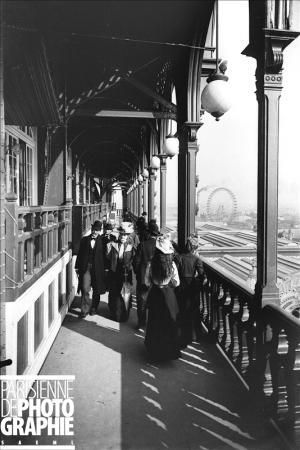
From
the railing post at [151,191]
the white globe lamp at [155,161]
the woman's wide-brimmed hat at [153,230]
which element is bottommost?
the woman's wide-brimmed hat at [153,230]

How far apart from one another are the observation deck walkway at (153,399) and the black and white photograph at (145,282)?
2 centimetres

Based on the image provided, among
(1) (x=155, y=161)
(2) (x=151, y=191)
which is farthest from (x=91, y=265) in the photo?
(2) (x=151, y=191)

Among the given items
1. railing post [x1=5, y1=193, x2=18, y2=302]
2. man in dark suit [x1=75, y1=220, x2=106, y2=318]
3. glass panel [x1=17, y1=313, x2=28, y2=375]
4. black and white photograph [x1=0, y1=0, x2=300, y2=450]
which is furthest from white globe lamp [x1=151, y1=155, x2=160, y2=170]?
railing post [x1=5, y1=193, x2=18, y2=302]

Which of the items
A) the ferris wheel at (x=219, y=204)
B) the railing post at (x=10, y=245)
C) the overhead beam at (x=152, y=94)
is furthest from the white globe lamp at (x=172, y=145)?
the ferris wheel at (x=219, y=204)

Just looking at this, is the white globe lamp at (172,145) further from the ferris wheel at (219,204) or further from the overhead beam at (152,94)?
the ferris wheel at (219,204)

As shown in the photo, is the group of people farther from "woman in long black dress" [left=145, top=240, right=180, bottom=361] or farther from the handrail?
the handrail

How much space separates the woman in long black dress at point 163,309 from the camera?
450 centimetres

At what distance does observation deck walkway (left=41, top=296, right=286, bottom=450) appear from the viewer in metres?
3.03

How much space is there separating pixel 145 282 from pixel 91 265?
1.13 m

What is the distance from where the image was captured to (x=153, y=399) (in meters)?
3.69

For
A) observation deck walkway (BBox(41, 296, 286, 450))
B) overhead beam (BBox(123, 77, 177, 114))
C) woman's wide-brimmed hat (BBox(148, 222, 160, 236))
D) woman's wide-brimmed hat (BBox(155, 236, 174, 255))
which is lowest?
observation deck walkway (BBox(41, 296, 286, 450))

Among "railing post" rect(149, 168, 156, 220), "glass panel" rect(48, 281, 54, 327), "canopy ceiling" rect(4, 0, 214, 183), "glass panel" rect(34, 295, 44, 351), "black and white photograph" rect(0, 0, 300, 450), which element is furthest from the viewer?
"railing post" rect(149, 168, 156, 220)

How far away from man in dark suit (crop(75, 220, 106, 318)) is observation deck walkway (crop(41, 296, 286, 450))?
37.8 inches

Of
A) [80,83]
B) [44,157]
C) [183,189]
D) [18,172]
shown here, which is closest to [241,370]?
[183,189]
